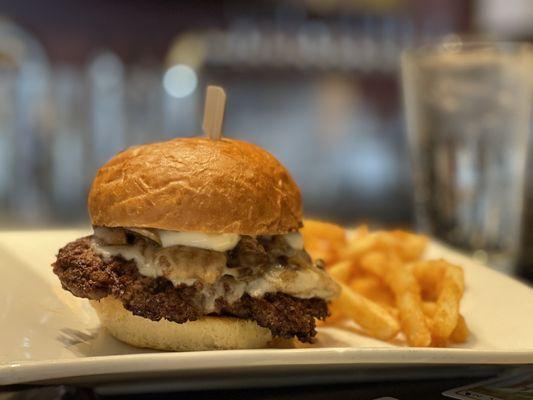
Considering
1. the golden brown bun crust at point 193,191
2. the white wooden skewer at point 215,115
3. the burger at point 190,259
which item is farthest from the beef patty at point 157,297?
the white wooden skewer at point 215,115

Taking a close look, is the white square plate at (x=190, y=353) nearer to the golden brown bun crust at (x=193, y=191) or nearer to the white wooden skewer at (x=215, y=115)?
the golden brown bun crust at (x=193, y=191)

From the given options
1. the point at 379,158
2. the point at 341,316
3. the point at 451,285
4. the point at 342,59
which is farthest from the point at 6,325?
the point at 379,158

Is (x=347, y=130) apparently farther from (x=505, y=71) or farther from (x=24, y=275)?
(x=24, y=275)

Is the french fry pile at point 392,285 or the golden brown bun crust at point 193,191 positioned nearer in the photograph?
the golden brown bun crust at point 193,191

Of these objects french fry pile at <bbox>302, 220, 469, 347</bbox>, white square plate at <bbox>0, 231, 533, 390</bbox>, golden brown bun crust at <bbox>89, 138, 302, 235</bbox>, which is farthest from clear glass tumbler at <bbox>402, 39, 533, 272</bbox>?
golden brown bun crust at <bbox>89, 138, 302, 235</bbox>

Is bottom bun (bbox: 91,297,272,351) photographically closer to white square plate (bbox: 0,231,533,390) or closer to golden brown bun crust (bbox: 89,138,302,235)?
white square plate (bbox: 0,231,533,390)

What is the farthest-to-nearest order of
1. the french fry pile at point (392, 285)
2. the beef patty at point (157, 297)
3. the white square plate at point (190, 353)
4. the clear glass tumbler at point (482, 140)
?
the clear glass tumbler at point (482, 140) → the french fry pile at point (392, 285) → the beef patty at point (157, 297) → the white square plate at point (190, 353)
